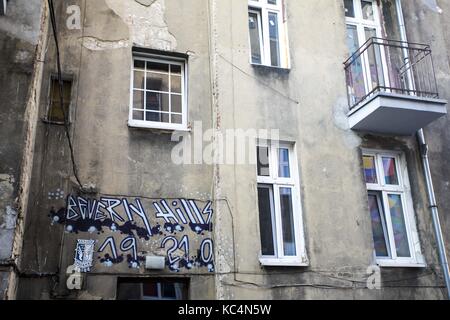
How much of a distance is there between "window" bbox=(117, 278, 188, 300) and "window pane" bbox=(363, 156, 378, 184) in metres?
4.12

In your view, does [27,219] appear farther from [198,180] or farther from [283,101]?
[283,101]

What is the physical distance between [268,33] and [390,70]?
2.75 meters

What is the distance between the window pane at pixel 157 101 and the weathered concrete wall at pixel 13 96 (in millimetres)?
2372

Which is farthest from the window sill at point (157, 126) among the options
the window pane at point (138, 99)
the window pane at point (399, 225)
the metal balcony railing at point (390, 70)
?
the window pane at point (399, 225)

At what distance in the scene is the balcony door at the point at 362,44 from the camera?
1027 cm

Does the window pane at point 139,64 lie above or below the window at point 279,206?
above

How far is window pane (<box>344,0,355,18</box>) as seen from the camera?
10930 millimetres

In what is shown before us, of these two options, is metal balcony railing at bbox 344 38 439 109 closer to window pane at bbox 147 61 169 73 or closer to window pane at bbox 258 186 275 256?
window pane at bbox 258 186 275 256

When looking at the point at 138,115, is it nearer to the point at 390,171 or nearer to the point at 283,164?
the point at 283,164

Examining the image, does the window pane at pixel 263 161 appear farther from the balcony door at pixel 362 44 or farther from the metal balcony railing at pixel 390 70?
the balcony door at pixel 362 44

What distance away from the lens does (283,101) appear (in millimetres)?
9430

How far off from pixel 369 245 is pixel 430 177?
2130 millimetres

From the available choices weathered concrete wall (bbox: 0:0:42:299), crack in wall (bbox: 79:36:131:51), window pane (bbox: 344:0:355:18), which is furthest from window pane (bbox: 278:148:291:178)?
weathered concrete wall (bbox: 0:0:42:299)

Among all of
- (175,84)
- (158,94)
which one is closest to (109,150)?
(158,94)
